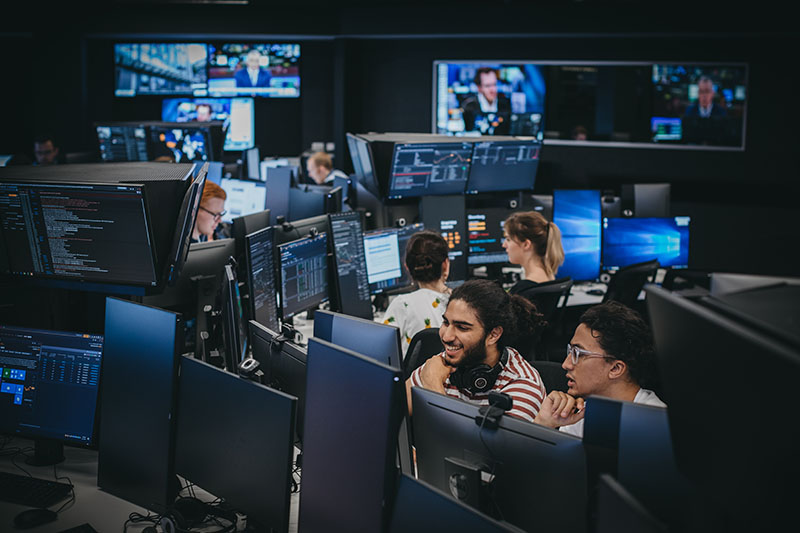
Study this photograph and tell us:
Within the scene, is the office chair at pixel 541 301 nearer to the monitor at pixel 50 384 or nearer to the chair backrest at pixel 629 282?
the chair backrest at pixel 629 282

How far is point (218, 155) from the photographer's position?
280 inches

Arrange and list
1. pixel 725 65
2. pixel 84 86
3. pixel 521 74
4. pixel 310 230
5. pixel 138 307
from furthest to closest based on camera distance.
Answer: pixel 84 86, pixel 521 74, pixel 725 65, pixel 310 230, pixel 138 307

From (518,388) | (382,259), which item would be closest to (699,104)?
(382,259)

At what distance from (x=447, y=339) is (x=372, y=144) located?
8.59 ft

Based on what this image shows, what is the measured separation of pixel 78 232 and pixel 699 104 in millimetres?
7738

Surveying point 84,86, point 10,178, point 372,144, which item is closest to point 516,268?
point 372,144

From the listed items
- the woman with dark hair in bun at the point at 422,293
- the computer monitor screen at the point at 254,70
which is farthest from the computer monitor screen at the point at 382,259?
the computer monitor screen at the point at 254,70

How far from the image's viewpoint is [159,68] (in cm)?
1130

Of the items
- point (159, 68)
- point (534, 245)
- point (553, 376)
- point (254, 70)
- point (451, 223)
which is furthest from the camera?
point (159, 68)

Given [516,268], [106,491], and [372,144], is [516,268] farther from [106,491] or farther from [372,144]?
[106,491]

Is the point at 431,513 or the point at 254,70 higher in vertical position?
the point at 254,70

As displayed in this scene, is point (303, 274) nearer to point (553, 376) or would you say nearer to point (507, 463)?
point (553, 376)

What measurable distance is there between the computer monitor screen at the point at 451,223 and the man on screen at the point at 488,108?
427 centimetres

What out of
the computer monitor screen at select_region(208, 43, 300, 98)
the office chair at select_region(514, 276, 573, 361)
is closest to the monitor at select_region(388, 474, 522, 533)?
the office chair at select_region(514, 276, 573, 361)
